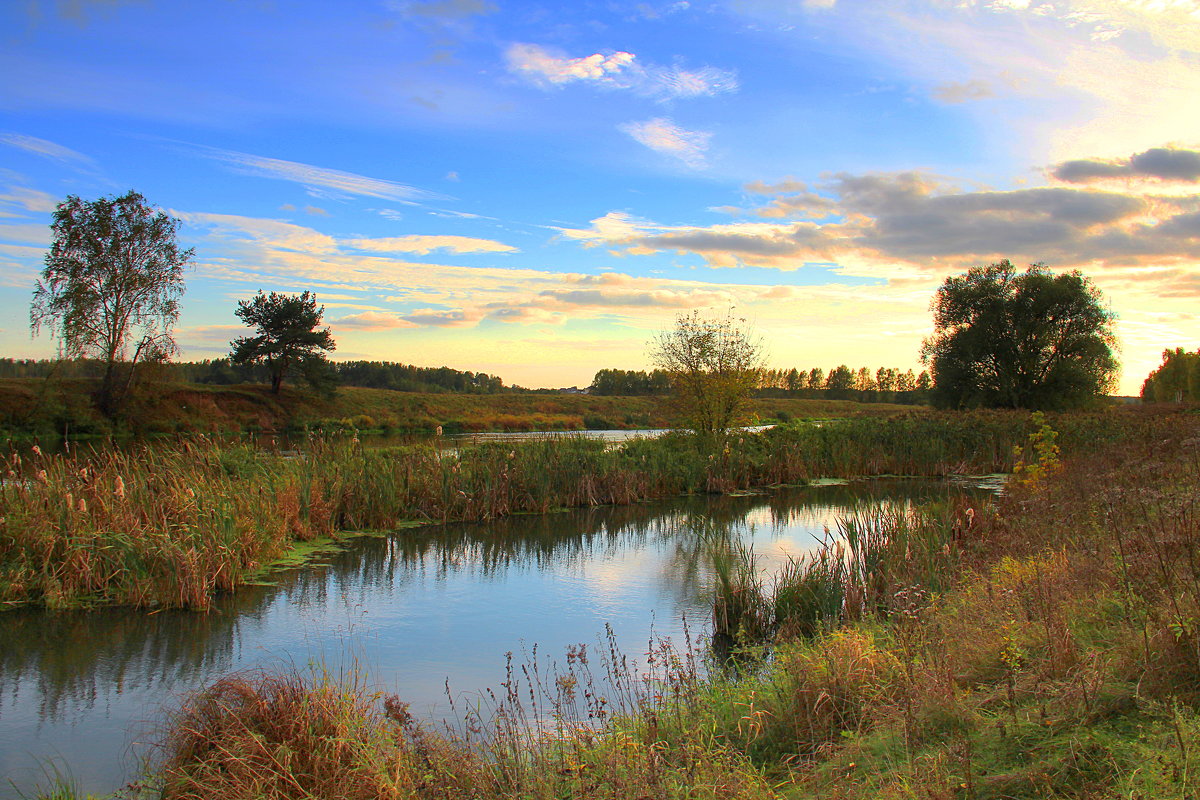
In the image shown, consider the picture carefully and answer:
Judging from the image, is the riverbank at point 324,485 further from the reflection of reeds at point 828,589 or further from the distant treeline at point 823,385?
the distant treeline at point 823,385

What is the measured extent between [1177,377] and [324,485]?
77.7 meters

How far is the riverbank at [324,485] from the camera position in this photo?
8.24 meters

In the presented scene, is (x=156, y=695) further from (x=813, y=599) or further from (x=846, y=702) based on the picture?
(x=813, y=599)

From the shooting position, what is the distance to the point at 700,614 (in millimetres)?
7941

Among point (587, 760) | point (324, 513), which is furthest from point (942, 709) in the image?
point (324, 513)

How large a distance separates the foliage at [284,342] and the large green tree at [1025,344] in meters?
34.1

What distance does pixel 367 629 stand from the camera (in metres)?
7.42

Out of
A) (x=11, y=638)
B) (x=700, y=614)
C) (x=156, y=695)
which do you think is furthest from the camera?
(x=700, y=614)

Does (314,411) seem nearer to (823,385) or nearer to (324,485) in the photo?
(324,485)

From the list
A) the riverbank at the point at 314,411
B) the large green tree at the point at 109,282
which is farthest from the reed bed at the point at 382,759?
the large green tree at the point at 109,282

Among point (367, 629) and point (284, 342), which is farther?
point (284, 342)

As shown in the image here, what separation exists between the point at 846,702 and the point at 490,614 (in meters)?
4.64

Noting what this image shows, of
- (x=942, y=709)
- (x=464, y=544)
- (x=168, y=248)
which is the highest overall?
(x=168, y=248)

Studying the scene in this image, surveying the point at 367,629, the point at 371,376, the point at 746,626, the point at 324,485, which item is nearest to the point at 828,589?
the point at 746,626
